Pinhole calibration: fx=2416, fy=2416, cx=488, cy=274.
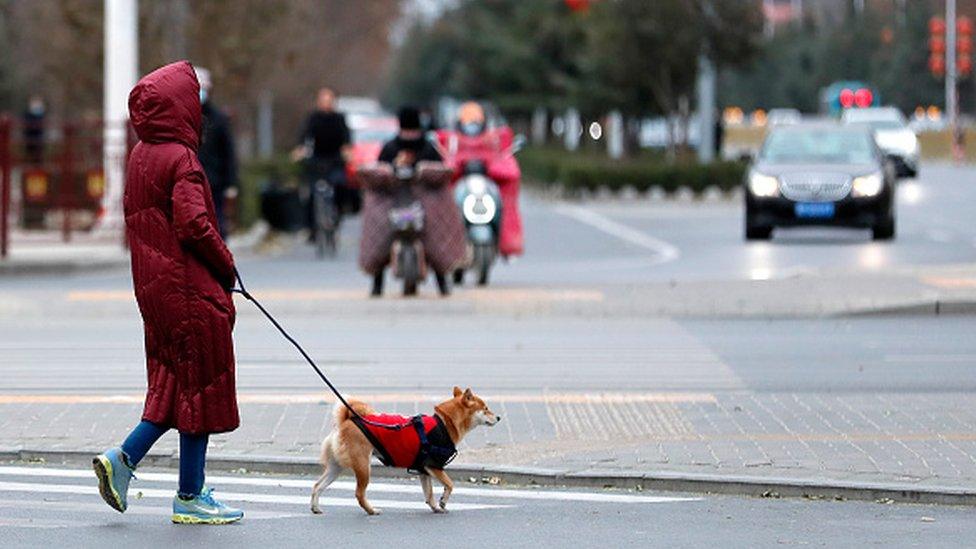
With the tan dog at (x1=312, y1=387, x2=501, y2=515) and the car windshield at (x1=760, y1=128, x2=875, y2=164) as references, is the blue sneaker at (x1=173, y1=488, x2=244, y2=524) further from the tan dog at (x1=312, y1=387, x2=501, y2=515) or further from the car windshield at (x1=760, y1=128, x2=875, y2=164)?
the car windshield at (x1=760, y1=128, x2=875, y2=164)

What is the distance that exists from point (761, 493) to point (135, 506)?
8.12 feet

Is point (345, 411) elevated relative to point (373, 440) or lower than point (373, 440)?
elevated

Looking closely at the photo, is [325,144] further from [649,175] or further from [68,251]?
[649,175]

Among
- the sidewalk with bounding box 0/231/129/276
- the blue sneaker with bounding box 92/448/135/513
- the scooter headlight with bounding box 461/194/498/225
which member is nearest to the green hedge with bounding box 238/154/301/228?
the sidewalk with bounding box 0/231/129/276

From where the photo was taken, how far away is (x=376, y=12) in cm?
8350

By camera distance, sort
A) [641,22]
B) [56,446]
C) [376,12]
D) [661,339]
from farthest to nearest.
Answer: [376,12] → [641,22] → [661,339] → [56,446]

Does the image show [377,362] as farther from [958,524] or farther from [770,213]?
[770,213]

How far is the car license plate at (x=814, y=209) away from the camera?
30.3m

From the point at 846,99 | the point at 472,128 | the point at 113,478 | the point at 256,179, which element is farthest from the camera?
the point at 846,99

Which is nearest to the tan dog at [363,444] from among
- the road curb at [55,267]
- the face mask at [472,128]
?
the face mask at [472,128]

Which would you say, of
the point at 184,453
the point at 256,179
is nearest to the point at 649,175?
the point at 256,179

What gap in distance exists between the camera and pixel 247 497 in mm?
9547

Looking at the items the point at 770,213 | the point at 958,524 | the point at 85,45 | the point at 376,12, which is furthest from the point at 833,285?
the point at 376,12

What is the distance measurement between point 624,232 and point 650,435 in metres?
22.9
